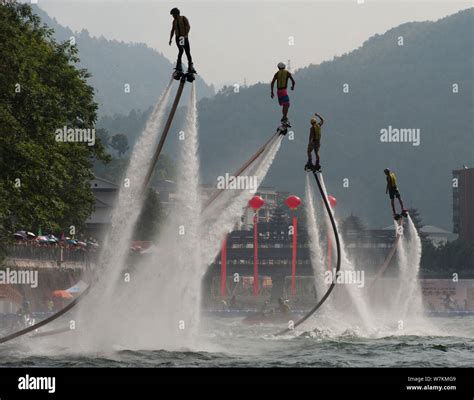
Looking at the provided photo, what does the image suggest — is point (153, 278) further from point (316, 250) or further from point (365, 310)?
point (365, 310)

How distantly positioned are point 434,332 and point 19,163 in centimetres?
3700

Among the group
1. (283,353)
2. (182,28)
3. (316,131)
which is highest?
(182,28)

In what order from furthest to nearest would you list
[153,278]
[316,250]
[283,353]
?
[316,250] < [283,353] < [153,278]

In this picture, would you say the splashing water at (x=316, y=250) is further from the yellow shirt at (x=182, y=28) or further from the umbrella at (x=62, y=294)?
the umbrella at (x=62, y=294)

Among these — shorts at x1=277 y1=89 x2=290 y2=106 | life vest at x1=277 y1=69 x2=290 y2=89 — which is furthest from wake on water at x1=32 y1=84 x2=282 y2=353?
life vest at x1=277 y1=69 x2=290 y2=89

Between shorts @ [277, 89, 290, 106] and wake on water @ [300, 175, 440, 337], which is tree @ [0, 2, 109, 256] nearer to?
wake on water @ [300, 175, 440, 337]

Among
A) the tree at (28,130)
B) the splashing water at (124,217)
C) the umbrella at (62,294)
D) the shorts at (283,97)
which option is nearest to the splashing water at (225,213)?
the shorts at (283,97)

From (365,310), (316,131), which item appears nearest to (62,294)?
(365,310)

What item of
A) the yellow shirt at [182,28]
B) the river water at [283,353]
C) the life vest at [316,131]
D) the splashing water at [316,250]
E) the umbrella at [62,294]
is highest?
the yellow shirt at [182,28]
